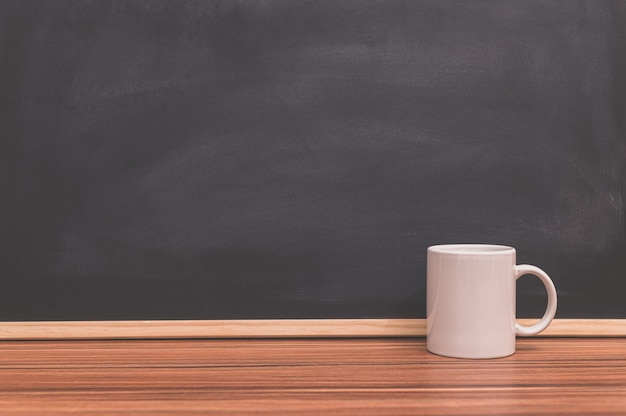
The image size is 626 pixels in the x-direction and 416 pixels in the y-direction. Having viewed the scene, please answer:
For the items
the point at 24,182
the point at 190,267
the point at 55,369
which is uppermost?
the point at 24,182

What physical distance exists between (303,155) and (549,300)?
14.5 inches

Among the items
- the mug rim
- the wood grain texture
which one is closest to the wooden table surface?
the wood grain texture

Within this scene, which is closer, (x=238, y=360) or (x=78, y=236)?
(x=238, y=360)

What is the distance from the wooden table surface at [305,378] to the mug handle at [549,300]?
3 cm

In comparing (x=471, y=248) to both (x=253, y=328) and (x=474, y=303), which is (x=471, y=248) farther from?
(x=253, y=328)

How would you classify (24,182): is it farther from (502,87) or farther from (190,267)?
(502,87)

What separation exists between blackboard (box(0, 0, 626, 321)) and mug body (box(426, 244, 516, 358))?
0.10m

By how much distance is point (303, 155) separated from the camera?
0.83m

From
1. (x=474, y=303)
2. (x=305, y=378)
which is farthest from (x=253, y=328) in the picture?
(x=474, y=303)

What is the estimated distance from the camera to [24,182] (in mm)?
827

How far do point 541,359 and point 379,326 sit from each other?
21cm

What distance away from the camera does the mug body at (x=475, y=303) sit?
0.72m

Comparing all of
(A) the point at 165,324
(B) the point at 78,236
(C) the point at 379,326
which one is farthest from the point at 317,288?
(B) the point at 78,236

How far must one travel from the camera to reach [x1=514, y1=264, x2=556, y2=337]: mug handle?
750mm
